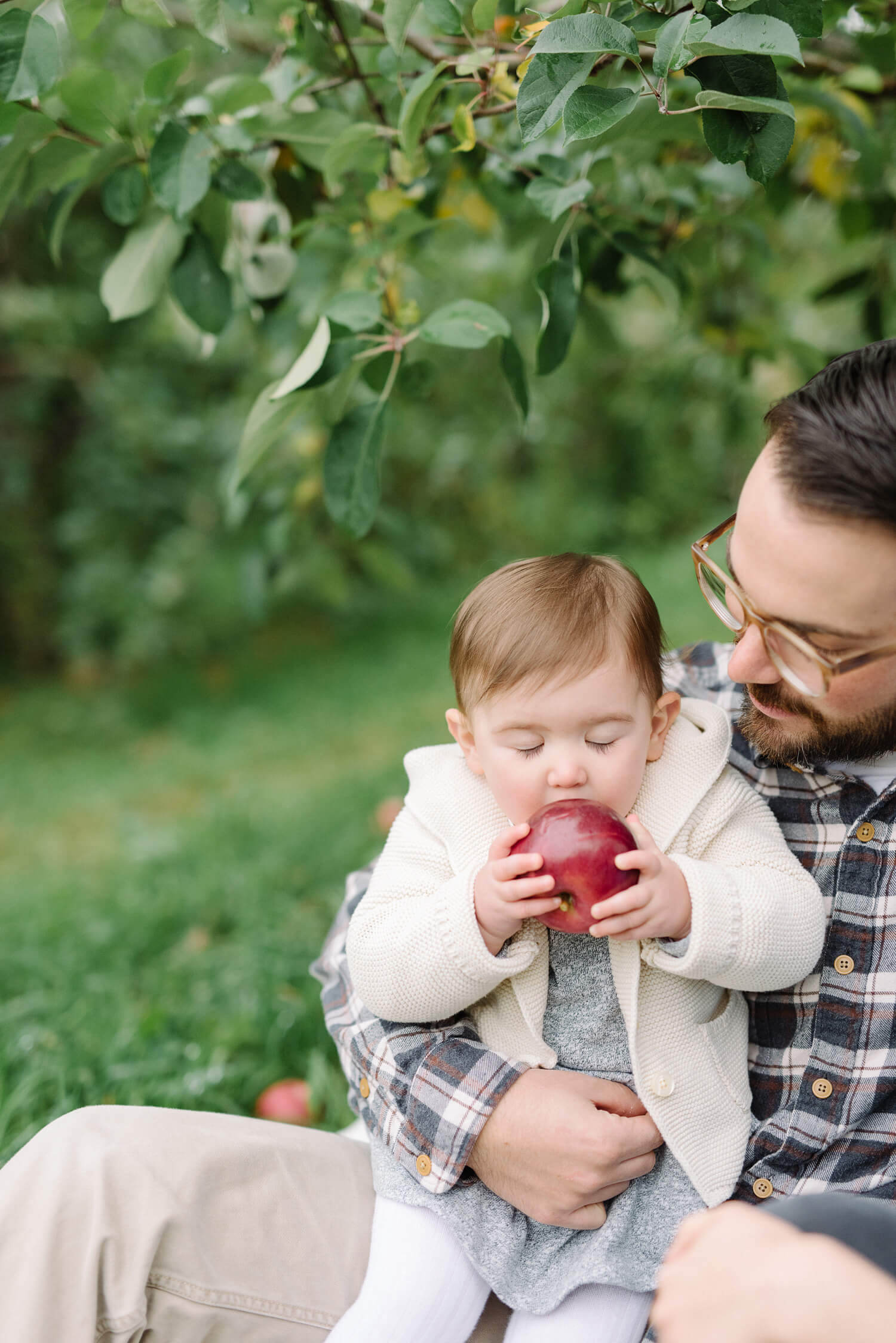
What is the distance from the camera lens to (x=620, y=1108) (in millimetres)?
1353

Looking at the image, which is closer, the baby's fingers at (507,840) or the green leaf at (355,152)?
the baby's fingers at (507,840)

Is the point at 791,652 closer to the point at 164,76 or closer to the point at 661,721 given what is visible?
the point at 661,721

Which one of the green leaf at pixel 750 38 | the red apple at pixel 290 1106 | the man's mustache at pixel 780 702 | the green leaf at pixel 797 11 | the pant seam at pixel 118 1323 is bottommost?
the red apple at pixel 290 1106

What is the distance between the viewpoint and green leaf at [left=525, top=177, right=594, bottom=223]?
1.52 metres

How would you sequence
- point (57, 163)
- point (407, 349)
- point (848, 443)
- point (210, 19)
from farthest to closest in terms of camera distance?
point (407, 349) < point (57, 163) < point (210, 19) < point (848, 443)

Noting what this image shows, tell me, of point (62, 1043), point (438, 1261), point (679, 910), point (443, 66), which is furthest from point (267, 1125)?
point (443, 66)

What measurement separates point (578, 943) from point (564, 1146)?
25 cm

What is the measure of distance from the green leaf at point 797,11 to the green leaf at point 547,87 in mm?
215

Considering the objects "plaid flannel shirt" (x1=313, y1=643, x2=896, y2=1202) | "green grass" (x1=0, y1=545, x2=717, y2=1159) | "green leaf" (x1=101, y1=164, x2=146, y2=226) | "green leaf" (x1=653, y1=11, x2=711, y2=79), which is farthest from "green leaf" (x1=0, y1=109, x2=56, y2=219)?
"green grass" (x1=0, y1=545, x2=717, y2=1159)

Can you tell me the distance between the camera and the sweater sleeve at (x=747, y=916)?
1269 mm

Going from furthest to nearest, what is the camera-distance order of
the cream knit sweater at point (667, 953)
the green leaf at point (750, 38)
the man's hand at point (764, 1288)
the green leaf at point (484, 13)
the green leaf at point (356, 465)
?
the green leaf at point (356, 465), the green leaf at point (484, 13), the cream knit sweater at point (667, 953), the green leaf at point (750, 38), the man's hand at point (764, 1288)

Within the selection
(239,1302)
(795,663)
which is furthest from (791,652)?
(239,1302)

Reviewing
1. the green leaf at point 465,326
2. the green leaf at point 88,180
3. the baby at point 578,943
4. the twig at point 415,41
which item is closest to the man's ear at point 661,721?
the baby at point 578,943

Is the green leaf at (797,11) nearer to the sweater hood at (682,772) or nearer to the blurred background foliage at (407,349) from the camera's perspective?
the blurred background foliage at (407,349)
